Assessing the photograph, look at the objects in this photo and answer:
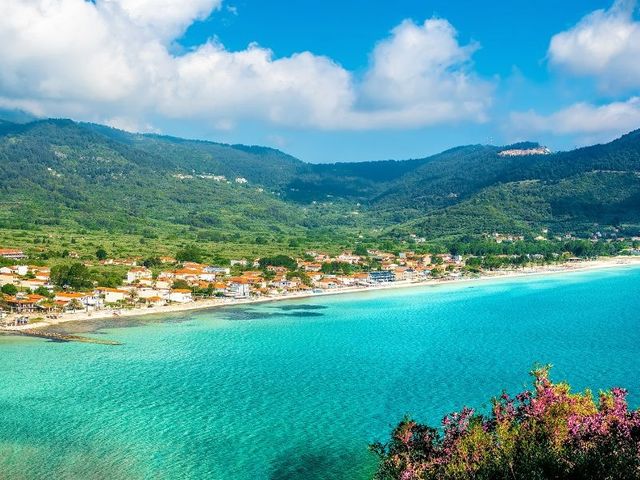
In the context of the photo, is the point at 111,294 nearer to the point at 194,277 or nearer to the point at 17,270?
the point at 17,270

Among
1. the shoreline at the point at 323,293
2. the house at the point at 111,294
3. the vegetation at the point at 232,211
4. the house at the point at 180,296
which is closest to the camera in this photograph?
the shoreline at the point at 323,293

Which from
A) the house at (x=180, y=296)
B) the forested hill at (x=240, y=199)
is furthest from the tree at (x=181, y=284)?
the forested hill at (x=240, y=199)

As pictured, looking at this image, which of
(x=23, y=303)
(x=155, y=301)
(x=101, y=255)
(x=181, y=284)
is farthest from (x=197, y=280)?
(x=23, y=303)

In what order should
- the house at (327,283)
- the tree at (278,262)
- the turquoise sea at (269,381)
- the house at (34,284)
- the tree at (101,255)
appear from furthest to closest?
the tree at (278,262) < the tree at (101,255) < the house at (327,283) < the house at (34,284) < the turquoise sea at (269,381)

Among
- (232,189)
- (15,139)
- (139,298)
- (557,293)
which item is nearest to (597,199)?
(557,293)

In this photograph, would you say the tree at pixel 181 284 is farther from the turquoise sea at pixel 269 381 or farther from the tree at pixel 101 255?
the tree at pixel 101 255

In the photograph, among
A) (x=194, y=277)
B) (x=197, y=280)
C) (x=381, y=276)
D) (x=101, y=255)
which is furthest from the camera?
(x=381, y=276)
